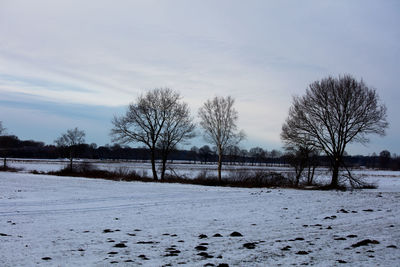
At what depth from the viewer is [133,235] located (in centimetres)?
1090

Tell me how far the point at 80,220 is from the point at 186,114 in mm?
35145

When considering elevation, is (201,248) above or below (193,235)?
above

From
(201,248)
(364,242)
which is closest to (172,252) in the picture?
(201,248)

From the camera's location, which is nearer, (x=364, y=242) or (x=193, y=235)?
(x=364, y=242)

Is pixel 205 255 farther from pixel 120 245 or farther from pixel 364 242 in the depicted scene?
pixel 364 242

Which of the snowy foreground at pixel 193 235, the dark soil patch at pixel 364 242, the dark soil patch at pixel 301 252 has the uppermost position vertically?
the dark soil patch at pixel 364 242

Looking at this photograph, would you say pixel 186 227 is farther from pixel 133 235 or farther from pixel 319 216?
pixel 319 216

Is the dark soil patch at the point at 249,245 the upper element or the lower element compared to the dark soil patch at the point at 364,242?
lower

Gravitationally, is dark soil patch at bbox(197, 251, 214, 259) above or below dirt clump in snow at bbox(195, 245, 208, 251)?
above

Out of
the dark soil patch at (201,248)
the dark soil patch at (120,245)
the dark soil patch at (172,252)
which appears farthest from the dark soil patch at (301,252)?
the dark soil patch at (120,245)

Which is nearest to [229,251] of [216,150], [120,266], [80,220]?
[120,266]

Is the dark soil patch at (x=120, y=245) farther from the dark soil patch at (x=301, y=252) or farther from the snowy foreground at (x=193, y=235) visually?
the dark soil patch at (x=301, y=252)

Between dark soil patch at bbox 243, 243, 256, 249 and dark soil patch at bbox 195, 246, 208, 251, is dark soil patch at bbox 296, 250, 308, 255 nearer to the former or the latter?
dark soil patch at bbox 243, 243, 256, 249

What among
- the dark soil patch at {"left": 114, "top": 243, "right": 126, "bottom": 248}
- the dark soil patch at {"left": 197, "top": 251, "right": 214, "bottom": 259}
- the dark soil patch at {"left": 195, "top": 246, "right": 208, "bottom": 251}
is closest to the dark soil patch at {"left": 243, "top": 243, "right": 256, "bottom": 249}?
the dark soil patch at {"left": 195, "top": 246, "right": 208, "bottom": 251}
